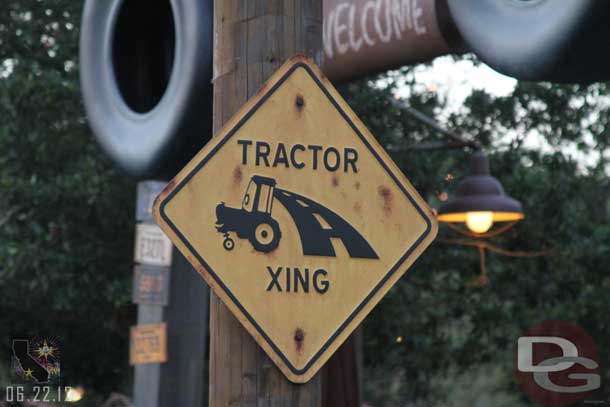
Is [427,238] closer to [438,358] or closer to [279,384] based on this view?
[279,384]

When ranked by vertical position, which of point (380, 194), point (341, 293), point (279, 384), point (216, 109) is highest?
point (216, 109)

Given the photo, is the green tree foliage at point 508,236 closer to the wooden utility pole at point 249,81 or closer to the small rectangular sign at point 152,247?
the small rectangular sign at point 152,247

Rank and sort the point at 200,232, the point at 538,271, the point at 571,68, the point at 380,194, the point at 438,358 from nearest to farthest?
the point at 200,232 → the point at 380,194 → the point at 571,68 → the point at 538,271 → the point at 438,358

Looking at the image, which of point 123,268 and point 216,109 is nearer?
point 216,109

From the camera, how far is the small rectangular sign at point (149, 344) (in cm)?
1058

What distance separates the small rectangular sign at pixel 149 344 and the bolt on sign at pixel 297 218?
7153 mm

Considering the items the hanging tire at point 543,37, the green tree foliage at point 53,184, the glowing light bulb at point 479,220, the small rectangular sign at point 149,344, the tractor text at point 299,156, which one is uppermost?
the green tree foliage at point 53,184

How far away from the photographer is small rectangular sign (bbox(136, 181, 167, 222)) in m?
10.3

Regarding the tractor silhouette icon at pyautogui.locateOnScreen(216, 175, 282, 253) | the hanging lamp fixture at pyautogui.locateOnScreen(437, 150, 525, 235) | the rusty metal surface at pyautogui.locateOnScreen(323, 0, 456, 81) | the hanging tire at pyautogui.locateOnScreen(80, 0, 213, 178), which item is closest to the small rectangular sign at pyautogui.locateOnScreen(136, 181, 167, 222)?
the hanging tire at pyautogui.locateOnScreen(80, 0, 213, 178)

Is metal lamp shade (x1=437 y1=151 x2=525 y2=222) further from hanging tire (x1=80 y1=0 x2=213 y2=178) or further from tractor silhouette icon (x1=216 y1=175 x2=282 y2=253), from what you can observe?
tractor silhouette icon (x1=216 y1=175 x2=282 y2=253)

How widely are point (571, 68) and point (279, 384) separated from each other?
7.39 ft

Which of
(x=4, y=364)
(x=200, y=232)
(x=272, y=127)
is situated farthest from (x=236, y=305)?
(x=4, y=364)

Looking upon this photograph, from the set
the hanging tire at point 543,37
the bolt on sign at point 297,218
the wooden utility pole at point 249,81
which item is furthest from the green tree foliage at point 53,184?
the bolt on sign at point 297,218

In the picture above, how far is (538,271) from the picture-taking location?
15.8m
